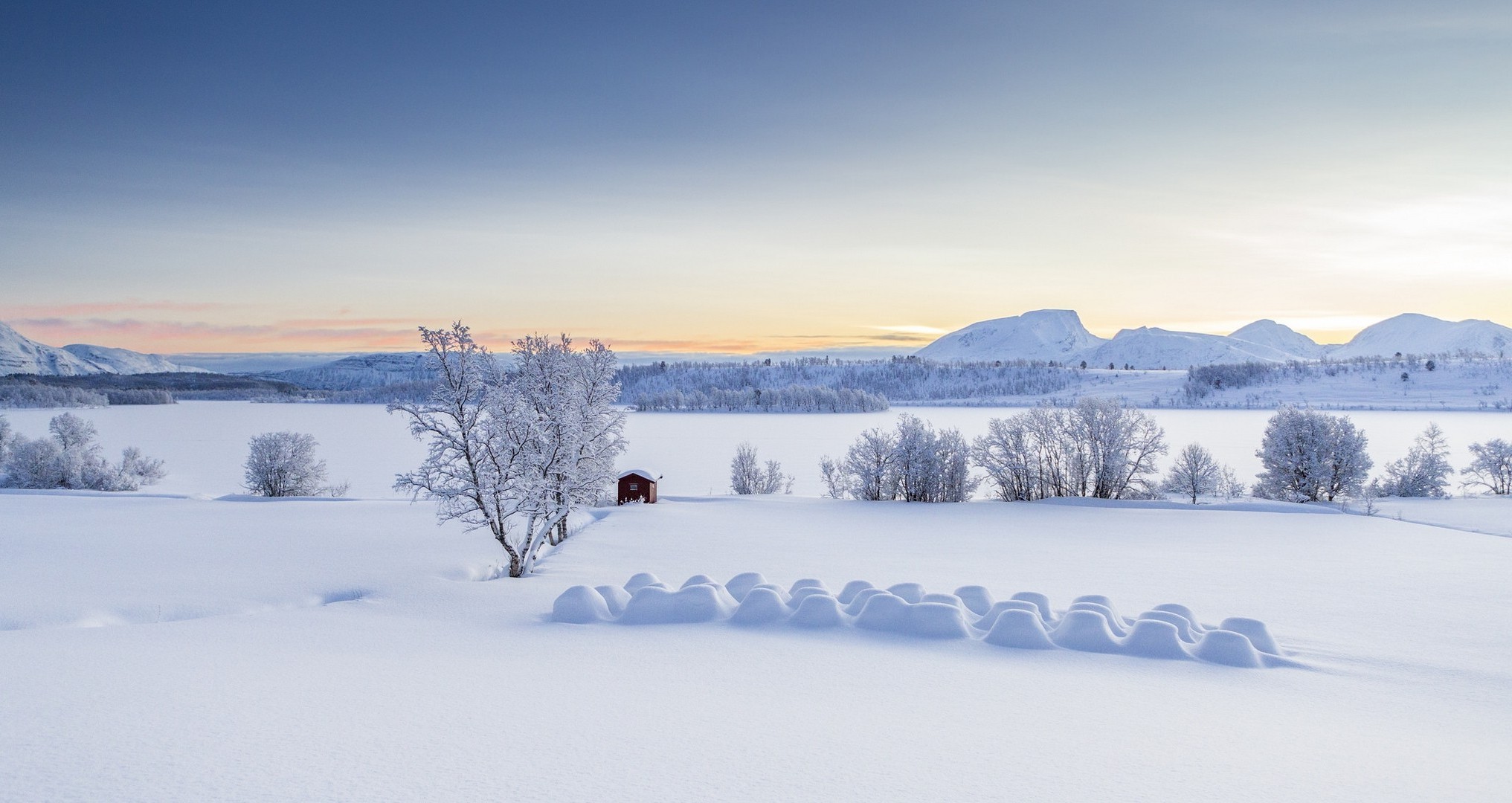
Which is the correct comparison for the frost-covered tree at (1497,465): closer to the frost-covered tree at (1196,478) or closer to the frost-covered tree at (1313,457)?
the frost-covered tree at (1313,457)

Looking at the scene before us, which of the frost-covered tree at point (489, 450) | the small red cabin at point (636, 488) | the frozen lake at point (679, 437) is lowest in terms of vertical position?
the frozen lake at point (679, 437)

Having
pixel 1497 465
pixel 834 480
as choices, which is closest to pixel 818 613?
pixel 834 480

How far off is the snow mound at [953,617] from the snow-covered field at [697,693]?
266mm

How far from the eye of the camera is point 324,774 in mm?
5324

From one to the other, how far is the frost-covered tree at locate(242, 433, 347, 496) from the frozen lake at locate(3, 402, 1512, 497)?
112 inches

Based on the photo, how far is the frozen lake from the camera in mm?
51812

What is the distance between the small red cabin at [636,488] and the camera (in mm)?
35094

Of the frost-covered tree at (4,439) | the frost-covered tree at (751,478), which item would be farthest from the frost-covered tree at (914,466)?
the frost-covered tree at (4,439)

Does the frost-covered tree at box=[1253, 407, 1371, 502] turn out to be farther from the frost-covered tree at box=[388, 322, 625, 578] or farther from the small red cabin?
the frost-covered tree at box=[388, 322, 625, 578]

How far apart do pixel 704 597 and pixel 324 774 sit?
579 centimetres

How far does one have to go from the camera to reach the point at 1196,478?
3875cm

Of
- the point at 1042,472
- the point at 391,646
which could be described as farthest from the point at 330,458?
the point at 391,646

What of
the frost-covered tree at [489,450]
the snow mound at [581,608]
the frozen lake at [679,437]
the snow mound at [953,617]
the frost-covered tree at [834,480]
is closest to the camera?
the snow mound at [953,617]

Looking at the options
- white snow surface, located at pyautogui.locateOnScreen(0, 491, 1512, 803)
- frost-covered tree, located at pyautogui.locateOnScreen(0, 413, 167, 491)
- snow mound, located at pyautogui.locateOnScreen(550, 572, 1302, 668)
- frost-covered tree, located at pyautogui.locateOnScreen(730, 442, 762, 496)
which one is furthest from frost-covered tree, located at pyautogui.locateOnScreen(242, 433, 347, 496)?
snow mound, located at pyautogui.locateOnScreen(550, 572, 1302, 668)
